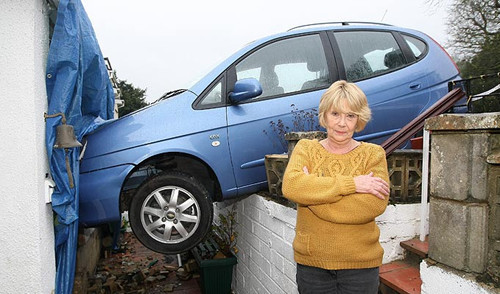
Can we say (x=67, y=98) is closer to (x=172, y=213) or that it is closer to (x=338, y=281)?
(x=172, y=213)

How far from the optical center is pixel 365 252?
1796 millimetres

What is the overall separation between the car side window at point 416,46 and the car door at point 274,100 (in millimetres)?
969

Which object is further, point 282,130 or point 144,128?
point 282,130

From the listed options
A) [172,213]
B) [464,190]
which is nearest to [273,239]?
[172,213]

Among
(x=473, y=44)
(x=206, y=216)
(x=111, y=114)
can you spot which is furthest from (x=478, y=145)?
(x=473, y=44)

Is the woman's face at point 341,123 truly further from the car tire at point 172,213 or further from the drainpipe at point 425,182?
the car tire at point 172,213

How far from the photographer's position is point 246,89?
331cm

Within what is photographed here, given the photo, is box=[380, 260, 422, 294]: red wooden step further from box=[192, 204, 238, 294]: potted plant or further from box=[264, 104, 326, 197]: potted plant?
box=[192, 204, 238, 294]: potted plant

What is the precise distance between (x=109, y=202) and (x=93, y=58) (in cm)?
114

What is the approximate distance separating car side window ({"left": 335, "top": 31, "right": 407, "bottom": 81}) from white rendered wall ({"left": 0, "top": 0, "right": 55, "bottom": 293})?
2.69 m

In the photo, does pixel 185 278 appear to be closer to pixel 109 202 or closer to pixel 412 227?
pixel 109 202

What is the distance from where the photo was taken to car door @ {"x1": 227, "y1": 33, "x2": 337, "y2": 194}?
11.4 feet

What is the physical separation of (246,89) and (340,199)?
1.77 metres

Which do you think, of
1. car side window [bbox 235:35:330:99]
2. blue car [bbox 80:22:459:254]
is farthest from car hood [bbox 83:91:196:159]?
car side window [bbox 235:35:330:99]
